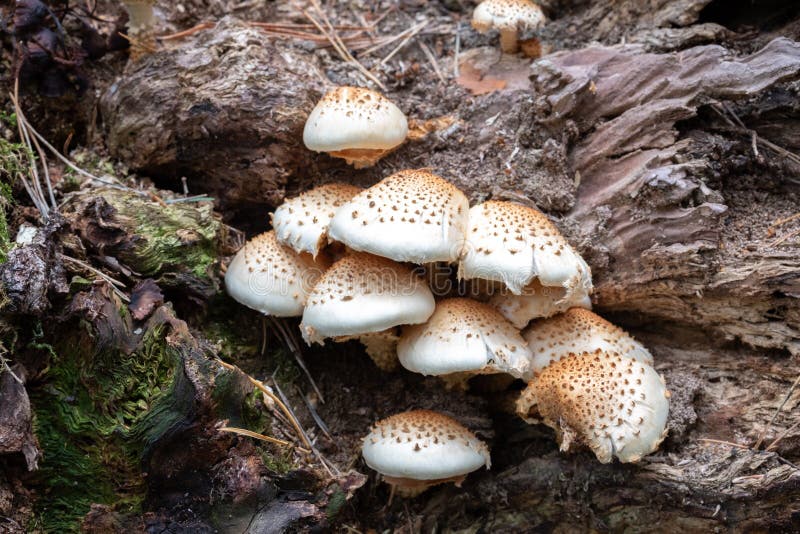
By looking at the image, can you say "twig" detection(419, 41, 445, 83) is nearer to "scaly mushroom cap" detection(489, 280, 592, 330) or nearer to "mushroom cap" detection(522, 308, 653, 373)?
"scaly mushroom cap" detection(489, 280, 592, 330)

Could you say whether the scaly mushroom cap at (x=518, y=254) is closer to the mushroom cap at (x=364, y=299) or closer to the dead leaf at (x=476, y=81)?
the mushroom cap at (x=364, y=299)

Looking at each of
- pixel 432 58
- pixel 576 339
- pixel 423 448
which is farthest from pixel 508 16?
pixel 423 448

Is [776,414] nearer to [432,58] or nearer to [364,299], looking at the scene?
[364,299]

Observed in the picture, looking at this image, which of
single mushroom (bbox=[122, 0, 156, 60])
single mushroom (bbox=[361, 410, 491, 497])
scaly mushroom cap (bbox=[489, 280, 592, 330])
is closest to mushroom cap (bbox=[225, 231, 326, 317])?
single mushroom (bbox=[361, 410, 491, 497])

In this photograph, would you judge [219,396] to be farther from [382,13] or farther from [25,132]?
[382,13]

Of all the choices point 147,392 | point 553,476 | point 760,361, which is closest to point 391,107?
point 147,392

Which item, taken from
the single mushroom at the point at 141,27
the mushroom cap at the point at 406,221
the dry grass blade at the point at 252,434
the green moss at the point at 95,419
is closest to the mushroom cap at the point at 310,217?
the mushroom cap at the point at 406,221

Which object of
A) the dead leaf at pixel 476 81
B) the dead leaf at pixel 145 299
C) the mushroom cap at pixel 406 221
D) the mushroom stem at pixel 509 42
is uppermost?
the mushroom stem at pixel 509 42
